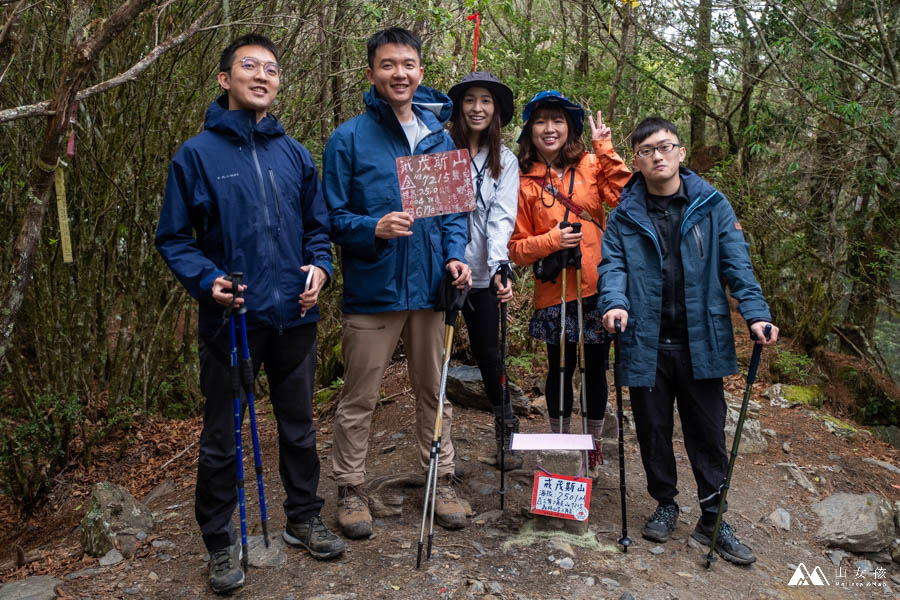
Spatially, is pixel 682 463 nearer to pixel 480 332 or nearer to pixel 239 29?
pixel 480 332

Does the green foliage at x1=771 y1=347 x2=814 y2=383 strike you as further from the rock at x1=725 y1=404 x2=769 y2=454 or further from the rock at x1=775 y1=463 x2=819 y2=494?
the rock at x1=775 y1=463 x2=819 y2=494

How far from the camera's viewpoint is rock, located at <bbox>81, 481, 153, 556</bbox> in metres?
3.59

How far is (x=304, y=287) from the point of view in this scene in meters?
3.15

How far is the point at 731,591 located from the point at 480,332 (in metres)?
1.92

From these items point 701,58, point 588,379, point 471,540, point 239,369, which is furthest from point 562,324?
point 701,58

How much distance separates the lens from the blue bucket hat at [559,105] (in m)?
3.88

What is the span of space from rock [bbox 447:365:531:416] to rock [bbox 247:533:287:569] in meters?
2.69

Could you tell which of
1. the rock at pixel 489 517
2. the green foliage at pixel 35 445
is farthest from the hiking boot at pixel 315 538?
the green foliage at pixel 35 445

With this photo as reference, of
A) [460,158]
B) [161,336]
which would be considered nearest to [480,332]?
[460,158]

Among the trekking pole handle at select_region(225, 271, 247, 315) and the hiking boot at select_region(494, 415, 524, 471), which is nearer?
the trekking pole handle at select_region(225, 271, 247, 315)

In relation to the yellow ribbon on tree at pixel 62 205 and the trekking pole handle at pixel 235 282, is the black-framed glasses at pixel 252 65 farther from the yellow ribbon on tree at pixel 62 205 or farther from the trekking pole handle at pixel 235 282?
the yellow ribbon on tree at pixel 62 205

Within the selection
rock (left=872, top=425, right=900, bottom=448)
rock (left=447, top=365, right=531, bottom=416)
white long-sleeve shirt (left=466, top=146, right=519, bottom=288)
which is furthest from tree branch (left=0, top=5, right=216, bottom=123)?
rock (left=872, top=425, right=900, bottom=448)

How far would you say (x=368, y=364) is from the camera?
135 inches

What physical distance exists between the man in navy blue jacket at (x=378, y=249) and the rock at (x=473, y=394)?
90.3 inches
